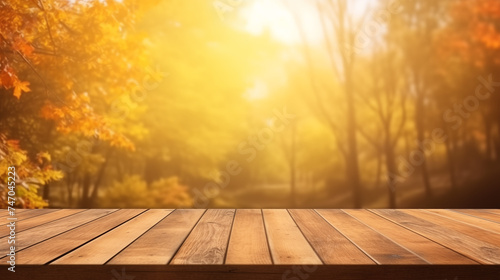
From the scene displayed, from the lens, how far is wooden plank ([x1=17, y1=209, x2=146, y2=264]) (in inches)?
60.4

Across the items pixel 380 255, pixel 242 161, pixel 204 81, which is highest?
pixel 204 81

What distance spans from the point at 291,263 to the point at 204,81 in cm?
719

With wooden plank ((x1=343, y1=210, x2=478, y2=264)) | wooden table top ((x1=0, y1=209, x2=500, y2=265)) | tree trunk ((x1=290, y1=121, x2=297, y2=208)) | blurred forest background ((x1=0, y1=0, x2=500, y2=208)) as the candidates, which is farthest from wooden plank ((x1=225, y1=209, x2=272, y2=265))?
tree trunk ((x1=290, y1=121, x2=297, y2=208))

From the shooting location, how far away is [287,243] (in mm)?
1806

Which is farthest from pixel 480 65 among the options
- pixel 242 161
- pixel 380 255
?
pixel 380 255

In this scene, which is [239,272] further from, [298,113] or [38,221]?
[298,113]

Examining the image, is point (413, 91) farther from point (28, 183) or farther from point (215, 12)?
point (28, 183)

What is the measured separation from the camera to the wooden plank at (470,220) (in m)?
2.29

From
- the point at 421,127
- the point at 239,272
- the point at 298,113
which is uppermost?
the point at 298,113

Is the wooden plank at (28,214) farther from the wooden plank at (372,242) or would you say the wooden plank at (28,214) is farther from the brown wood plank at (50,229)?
the wooden plank at (372,242)

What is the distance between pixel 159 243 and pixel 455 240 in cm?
118

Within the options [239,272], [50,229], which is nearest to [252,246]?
[239,272]

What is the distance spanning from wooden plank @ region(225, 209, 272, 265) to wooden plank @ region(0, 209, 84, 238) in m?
0.98

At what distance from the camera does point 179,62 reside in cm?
838
